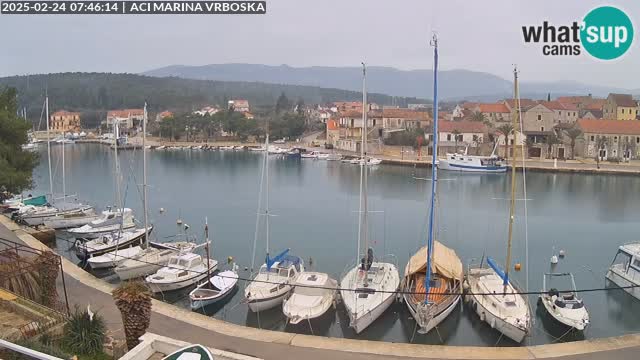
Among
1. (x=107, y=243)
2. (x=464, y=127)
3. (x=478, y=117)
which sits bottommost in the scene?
(x=107, y=243)

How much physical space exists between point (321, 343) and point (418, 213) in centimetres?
2276

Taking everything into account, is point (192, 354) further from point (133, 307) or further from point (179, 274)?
point (179, 274)

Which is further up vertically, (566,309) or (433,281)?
(433,281)

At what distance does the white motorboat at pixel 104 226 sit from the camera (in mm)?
23266

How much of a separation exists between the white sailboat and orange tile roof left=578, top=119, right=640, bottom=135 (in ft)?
166

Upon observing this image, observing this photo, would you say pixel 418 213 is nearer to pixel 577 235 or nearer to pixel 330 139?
pixel 577 235

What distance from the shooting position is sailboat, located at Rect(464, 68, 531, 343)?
13.4 metres

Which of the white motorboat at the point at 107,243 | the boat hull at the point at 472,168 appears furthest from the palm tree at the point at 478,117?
the white motorboat at the point at 107,243

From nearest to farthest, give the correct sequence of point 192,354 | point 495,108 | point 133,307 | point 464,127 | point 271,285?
1. point 192,354
2. point 133,307
3. point 271,285
4. point 464,127
5. point 495,108

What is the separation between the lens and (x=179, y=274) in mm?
17016

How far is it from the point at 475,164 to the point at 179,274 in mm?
41683

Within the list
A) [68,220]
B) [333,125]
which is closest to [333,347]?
[68,220]

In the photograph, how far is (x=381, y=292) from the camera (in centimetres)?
1462

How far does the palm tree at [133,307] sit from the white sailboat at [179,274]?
7875mm
